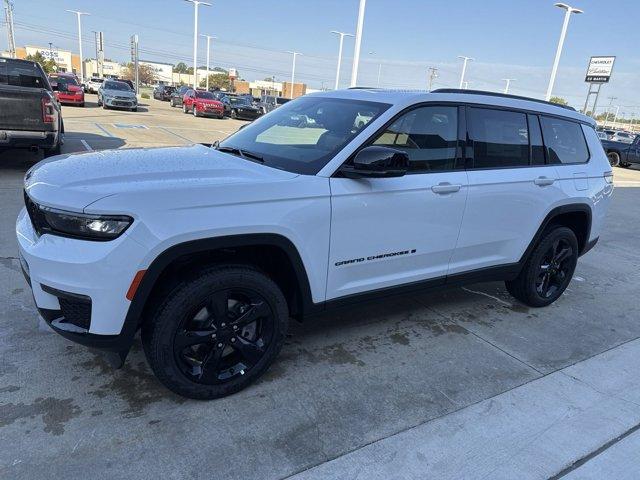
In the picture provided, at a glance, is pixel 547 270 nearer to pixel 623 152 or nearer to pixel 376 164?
pixel 376 164

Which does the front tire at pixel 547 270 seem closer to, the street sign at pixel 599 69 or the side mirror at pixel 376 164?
the side mirror at pixel 376 164

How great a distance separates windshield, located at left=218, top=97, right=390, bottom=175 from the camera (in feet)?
10.3

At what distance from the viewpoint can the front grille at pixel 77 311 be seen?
240cm

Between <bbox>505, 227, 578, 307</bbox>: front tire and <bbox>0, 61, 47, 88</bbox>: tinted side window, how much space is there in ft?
30.6

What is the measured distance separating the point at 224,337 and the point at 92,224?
3.11 feet

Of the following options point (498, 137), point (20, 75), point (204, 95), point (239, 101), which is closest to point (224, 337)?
point (498, 137)

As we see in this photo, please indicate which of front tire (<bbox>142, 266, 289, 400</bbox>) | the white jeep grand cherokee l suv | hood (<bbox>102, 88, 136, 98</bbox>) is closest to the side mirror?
the white jeep grand cherokee l suv

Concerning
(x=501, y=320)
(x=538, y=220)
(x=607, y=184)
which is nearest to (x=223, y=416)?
(x=501, y=320)

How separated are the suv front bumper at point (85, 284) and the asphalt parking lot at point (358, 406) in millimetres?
514

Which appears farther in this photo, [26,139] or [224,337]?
[26,139]

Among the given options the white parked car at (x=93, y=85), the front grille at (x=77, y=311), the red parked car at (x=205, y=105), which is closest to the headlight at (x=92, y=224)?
the front grille at (x=77, y=311)

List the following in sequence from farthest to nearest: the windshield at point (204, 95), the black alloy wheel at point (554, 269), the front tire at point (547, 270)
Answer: the windshield at point (204, 95) < the black alloy wheel at point (554, 269) < the front tire at point (547, 270)

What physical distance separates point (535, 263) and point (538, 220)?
16.7 inches

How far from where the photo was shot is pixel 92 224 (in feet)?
7.68
